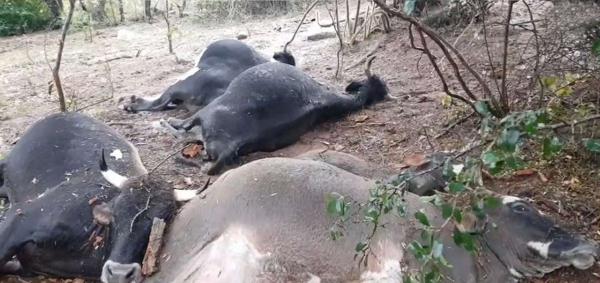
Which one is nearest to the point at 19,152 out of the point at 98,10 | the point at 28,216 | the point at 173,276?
the point at 28,216

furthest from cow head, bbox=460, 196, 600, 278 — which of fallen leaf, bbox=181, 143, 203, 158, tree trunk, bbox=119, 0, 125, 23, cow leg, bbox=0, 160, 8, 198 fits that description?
tree trunk, bbox=119, 0, 125, 23

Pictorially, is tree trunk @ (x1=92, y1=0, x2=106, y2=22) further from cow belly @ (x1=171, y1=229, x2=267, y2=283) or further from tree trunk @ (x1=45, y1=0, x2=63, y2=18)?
cow belly @ (x1=171, y1=229, x2=267, y2=283)

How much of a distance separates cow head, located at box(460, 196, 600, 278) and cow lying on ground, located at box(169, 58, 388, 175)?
1.81 m

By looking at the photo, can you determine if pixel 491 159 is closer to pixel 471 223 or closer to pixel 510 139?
pixel 510 139

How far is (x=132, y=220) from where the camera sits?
117 inches

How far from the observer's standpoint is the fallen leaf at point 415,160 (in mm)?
3467

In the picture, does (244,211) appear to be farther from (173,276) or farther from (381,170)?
(381,170)

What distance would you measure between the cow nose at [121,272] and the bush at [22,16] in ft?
30.5

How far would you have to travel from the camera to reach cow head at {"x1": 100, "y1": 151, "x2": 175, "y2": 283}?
2826 millimetres

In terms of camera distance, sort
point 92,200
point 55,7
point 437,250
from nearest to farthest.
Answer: point 437,250 → point 92,200 → point 55,7

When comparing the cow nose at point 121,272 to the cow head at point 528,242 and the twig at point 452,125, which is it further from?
the twig at point 452,125

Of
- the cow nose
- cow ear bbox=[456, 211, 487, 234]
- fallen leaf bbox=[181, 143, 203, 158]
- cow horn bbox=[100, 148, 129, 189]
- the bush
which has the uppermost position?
cow ear bbox=[456, 211, 487, 234]

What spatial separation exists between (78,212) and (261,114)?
4.65 feet

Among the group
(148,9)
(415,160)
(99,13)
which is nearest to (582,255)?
(415,160)
